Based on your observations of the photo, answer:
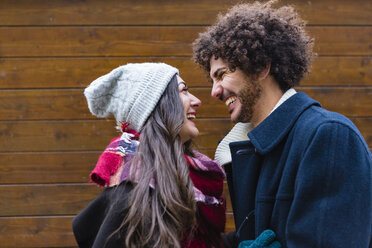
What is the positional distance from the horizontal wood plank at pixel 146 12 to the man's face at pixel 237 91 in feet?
3.10

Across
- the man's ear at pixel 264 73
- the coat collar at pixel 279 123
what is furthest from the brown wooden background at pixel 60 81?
the coat collar at pixel 279 123

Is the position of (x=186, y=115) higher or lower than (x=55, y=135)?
higher

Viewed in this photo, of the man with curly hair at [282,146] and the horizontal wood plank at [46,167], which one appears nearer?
the man with curly hair at [282,146]

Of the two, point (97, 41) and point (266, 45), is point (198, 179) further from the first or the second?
point (97, 41)

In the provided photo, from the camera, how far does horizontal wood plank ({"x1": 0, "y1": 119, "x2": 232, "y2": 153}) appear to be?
8.46 feet

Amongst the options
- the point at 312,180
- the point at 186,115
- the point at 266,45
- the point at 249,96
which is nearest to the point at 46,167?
the point at 186,115

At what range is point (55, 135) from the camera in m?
2.60

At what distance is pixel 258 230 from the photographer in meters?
1.47

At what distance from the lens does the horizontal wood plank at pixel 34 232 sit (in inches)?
102

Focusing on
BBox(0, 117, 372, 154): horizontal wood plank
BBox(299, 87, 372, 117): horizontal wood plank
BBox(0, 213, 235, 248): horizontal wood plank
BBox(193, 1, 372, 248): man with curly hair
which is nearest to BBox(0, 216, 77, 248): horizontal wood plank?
BBox(0, 213, 235, 248): horizontal wood plank

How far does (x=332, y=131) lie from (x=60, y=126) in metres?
1.89

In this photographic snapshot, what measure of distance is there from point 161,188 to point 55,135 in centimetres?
133

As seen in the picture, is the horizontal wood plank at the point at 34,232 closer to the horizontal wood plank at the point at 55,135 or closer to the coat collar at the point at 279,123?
the horizontal wood plank at the point at 55,135

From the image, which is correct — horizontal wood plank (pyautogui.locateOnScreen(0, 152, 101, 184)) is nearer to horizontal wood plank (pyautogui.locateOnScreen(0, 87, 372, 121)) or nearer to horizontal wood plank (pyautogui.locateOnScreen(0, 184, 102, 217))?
horizontal wood plank (pyautogui.locateOnScreen(0, 184, 102, 217))
